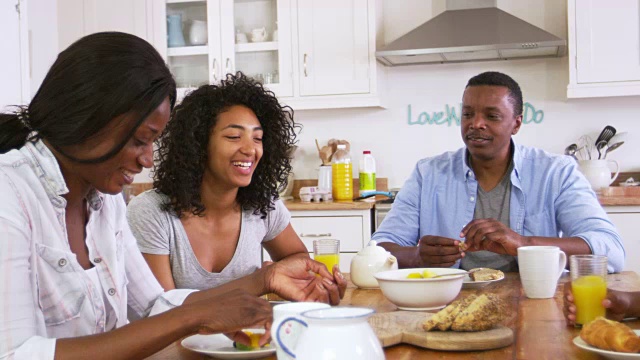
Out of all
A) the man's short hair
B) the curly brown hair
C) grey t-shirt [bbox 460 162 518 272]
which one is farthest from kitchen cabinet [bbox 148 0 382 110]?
the curly brown hair

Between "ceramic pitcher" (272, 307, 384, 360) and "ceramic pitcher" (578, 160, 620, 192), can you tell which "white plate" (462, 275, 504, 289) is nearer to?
"ceramic pitcher" (272, 307, 384, 360)

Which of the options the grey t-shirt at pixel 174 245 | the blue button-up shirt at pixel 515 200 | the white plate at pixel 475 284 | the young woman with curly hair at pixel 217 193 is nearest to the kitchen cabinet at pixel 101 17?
the young woman with curly hair at pixel 217 193

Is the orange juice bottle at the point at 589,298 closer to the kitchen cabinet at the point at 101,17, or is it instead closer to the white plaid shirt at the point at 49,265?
the white plaid shirt at the point at 49,265

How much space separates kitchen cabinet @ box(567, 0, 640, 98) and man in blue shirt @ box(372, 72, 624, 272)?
4.85 ft

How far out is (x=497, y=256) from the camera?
2.38 meters

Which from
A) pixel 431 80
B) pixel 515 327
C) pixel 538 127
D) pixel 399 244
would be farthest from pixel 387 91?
pixel 515 327

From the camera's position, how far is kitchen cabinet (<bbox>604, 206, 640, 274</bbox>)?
3.72 meters

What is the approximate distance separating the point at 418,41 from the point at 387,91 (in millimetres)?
485

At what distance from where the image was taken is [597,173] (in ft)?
13.0

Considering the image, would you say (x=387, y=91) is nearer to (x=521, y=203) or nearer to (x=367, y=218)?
(x=367, y=218)

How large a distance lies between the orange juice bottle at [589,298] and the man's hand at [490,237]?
1.82ft

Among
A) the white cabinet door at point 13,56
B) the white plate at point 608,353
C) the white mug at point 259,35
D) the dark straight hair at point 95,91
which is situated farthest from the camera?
the white mug at point 259,35

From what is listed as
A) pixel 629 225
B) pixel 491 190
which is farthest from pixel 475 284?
pixel 629 225

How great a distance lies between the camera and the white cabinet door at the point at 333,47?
14.1 ft
